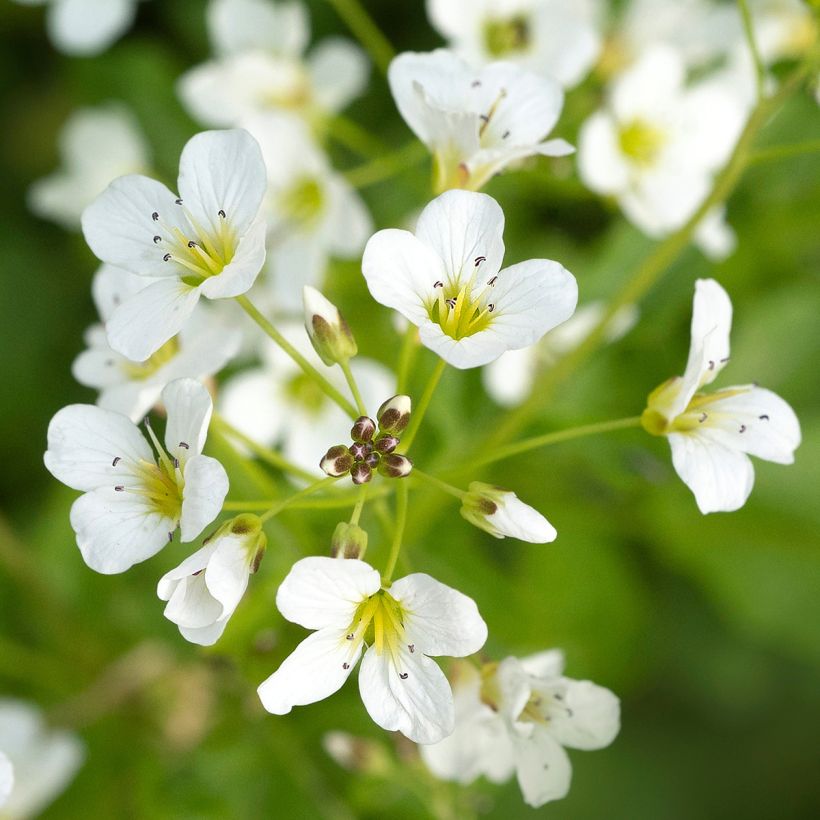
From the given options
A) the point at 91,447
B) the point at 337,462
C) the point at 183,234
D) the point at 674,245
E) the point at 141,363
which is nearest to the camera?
the point at 337,462

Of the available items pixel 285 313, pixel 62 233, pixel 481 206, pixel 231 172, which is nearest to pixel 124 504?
pixel 231 172

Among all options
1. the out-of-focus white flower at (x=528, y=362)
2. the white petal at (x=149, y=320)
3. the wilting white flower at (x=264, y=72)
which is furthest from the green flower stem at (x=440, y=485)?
the wilting white flower at (x=264, y=72)

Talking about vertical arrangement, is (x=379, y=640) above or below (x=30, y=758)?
above

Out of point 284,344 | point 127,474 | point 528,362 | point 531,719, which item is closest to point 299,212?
point 528,362

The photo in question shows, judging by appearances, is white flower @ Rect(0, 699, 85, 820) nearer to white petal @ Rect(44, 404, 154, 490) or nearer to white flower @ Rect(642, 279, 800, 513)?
white petal @ Rect(44, 404, 154, 490)

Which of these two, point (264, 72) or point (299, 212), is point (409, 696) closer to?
point (299, 212)

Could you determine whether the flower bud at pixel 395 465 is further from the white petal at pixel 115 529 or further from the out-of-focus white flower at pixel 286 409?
the out-of-focus white flower at pixel 286 409
